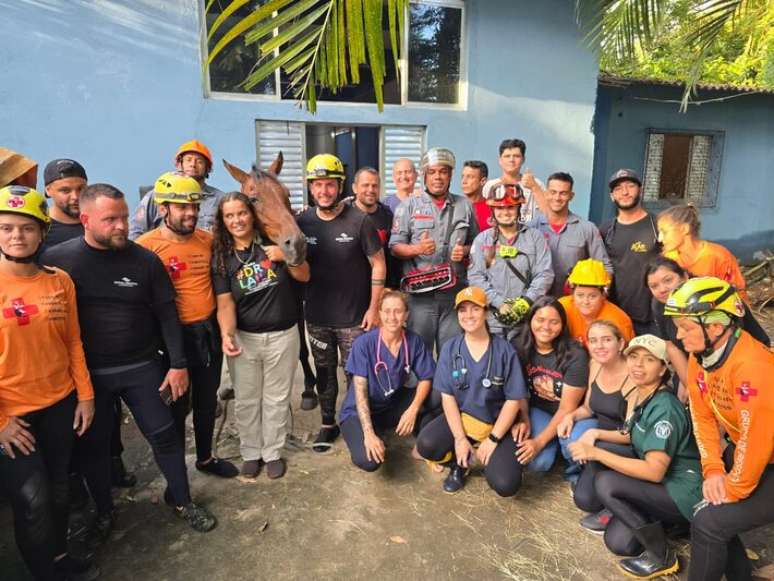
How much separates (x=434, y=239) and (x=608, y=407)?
1837 mm

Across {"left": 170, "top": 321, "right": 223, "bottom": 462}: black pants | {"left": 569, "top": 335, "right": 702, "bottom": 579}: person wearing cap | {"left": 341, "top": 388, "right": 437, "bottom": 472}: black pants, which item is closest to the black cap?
{"left": 170, "top": 321, "right": 223, "bottom": 462}: black pants

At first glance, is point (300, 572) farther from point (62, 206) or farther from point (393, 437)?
point (62, 206)

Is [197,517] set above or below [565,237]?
below

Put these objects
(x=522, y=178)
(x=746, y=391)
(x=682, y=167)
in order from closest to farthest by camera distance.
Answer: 1. (x=746, y=391)
2. (x=522, y=178)
3. (x=682, y=167)

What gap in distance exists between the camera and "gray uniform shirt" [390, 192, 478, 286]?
4160 mm

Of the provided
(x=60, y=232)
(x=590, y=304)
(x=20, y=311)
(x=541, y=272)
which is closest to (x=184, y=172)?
(x=60, y=232)

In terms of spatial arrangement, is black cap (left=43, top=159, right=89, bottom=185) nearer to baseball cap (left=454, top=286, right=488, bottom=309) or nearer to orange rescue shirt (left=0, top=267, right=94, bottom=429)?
orange rescue shirt (left=0, top=267, right=94, bottom=429)

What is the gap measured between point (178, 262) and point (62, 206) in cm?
97

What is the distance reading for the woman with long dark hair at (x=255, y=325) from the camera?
3.24 metres

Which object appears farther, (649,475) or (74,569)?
(649,475)

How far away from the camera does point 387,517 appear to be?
318 centimetres

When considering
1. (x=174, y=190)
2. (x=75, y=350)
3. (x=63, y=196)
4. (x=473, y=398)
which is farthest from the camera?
(x=473, y=398)

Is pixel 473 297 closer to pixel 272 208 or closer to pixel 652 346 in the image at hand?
pixel 652 346

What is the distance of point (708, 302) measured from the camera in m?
2.27
